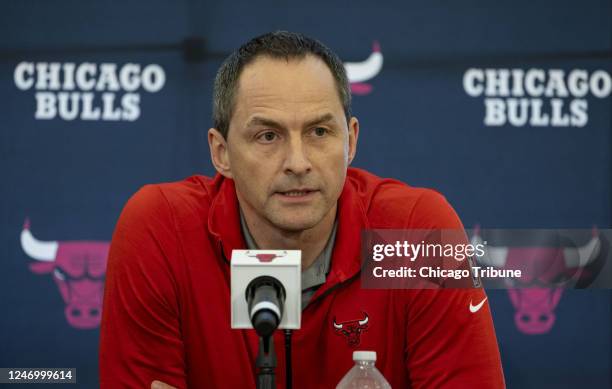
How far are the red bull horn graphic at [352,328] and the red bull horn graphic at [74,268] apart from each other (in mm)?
1193

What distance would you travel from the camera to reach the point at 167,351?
153cm

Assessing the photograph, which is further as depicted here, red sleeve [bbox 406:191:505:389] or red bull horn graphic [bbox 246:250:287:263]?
red sleeve [bbox 406:191:505:389]

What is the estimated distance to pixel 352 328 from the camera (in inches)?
60.9

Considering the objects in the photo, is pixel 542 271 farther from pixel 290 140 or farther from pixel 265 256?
pixel 265 256

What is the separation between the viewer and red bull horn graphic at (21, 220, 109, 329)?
101 inches

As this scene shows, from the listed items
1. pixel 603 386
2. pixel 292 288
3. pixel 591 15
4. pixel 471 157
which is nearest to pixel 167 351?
pixel 292 288

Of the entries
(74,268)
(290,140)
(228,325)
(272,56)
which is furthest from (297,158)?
(74,268)

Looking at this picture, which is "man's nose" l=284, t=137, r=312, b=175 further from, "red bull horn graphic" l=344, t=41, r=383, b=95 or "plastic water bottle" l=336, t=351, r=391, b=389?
"red bull horn graphic" l=344, t=41, r=383, b=95

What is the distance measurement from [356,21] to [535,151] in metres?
0.64

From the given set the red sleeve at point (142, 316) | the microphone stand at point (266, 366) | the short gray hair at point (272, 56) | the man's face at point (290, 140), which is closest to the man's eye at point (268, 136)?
the man's face at point (290, 140)

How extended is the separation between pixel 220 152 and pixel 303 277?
273 millimetres

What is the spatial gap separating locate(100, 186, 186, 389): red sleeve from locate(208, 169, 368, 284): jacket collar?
0.28ft

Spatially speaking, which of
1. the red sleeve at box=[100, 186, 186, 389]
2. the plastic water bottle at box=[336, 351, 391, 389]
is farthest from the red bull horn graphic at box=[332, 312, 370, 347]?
the red sleeve at box=[100, 186, 186, 389]

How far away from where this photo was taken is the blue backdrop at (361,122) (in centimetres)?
257
